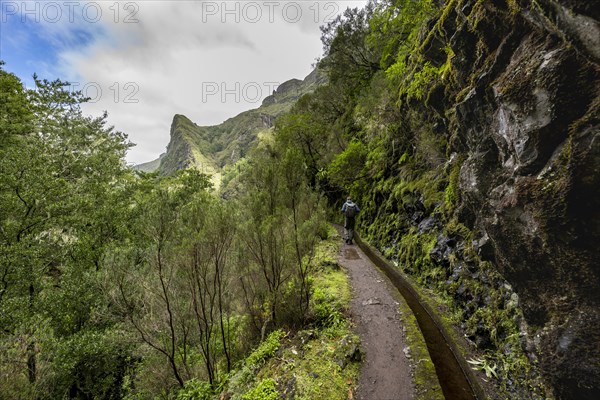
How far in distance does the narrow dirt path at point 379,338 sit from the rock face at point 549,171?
2.23 metres

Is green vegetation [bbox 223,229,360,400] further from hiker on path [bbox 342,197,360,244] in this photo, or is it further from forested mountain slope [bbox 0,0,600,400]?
hiker on path [bbox 342,197,360,244]

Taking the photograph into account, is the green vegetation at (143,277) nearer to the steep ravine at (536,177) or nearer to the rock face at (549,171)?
the steep ravine at (536,177)

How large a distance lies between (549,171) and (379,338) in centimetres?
457

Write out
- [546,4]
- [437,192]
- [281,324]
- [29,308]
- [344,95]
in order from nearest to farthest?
[546,4]
[281,324]
[437,192]
[29,308]
[344,95]

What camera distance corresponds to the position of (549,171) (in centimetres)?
383

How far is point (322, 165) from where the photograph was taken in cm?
2152

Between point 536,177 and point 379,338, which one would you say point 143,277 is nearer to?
point 379,338

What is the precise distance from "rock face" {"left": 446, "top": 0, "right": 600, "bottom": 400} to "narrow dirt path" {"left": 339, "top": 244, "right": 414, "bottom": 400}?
2226 millimetres

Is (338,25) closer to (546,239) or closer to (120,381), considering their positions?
(546,239)

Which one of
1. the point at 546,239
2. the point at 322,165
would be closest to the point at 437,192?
the point at 546,239

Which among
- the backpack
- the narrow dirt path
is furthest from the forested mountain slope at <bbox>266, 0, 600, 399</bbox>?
the backpack

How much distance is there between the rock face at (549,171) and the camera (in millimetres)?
3373

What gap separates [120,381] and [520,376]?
14.8 metres

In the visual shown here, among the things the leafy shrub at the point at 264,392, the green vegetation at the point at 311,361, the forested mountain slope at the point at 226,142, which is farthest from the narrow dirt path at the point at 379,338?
the forested mountain slope at the point at 226,142
